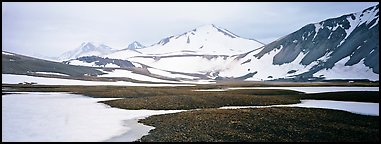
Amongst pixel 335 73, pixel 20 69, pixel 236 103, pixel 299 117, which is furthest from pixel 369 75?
pixel 20 69

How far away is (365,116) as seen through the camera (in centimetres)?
3206

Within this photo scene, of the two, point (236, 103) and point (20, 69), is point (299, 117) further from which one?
point (20, 69)

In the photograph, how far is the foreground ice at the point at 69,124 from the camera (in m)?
24.9

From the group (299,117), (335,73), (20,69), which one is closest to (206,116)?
(299,117)

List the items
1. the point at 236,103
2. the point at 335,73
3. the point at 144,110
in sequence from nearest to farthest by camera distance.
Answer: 1. the point at 144,110
2. the point at 236,103
3. the point at 335,73

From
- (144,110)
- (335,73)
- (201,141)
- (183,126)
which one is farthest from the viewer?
(335,73)

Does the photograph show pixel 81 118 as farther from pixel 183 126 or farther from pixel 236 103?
pixel 236 103

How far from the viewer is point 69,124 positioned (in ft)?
99.2

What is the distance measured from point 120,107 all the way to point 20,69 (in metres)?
119

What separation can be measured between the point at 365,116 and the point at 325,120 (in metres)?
4.45

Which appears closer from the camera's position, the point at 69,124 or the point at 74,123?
the point at 69,124

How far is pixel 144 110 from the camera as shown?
4162 centimetres

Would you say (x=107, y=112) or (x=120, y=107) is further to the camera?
(x=120, y=107)

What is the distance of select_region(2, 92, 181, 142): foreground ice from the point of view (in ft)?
81.6
